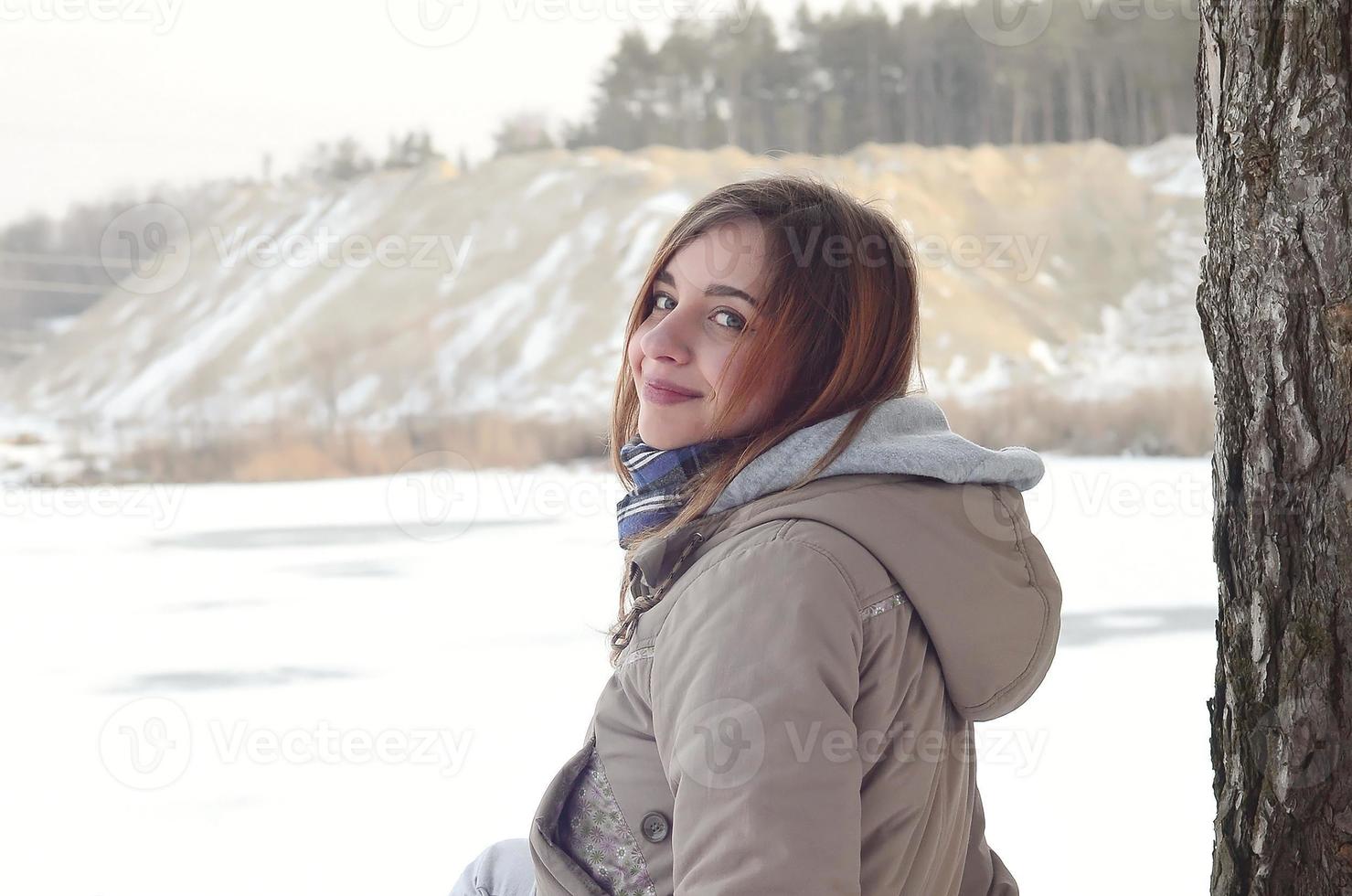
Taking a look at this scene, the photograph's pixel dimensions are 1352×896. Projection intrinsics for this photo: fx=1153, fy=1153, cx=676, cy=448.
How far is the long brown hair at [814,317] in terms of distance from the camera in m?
0.90

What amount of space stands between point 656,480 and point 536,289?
34.0 feet

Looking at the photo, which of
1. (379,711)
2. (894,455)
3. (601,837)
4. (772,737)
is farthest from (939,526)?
(379,711)

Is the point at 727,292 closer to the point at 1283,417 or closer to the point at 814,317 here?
the point at 814,317

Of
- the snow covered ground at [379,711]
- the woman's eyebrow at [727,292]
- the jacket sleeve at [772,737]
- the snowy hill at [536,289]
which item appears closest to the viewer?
the jacket sleeve at [772,737]

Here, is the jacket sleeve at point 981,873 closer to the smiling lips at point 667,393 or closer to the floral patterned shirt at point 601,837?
the floral patterned shirt at point 601,837

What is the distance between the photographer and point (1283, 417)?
37.6 inches

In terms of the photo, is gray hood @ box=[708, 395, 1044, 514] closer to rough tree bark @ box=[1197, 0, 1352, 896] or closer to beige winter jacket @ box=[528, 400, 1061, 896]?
beige winter jacket @ box=[528, 400, 1061, 896]

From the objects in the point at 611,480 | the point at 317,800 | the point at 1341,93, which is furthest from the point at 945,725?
the point at 611,480

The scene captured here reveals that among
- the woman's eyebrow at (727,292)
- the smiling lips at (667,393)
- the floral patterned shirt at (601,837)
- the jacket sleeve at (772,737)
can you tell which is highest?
the woman's eyebrow at (727,292)

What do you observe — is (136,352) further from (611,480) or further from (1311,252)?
(1311,252)

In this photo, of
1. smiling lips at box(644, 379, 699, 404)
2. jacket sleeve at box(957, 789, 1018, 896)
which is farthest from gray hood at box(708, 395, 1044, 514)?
jacket sleeve at box(957, 789, 1018, 896)

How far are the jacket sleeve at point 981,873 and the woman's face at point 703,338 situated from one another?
43 cm

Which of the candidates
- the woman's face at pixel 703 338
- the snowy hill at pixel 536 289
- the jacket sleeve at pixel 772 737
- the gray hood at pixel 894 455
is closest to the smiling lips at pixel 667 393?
the woman's face at pixel 703 338

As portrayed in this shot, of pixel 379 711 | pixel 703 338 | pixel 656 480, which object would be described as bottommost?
pixel 379 711
